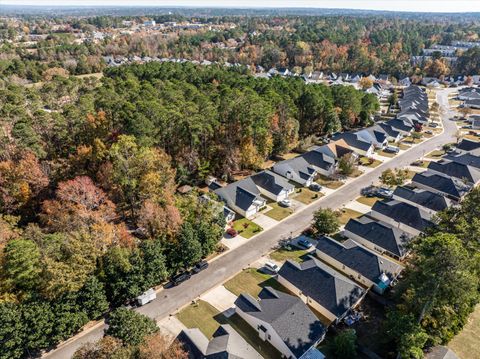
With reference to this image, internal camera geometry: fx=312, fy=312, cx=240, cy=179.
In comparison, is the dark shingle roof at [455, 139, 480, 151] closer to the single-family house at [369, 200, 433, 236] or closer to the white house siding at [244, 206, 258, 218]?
the single-family house at [369, 200, 433, 236]

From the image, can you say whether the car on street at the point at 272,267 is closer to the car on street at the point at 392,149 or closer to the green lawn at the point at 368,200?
the green lawn at the point at 368,200

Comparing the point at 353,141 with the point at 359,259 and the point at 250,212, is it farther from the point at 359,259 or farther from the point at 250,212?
the point at 359,259

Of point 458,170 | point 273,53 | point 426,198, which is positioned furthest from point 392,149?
point 273,53

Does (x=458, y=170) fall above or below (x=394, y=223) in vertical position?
above

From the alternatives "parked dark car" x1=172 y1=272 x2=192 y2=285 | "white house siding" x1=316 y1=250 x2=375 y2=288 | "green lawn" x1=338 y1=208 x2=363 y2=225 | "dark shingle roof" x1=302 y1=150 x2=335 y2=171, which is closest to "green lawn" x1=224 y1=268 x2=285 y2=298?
"parked dark car" x1=172 y1=272 x2=192 y2=285

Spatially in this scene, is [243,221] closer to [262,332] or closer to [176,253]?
[176,253]

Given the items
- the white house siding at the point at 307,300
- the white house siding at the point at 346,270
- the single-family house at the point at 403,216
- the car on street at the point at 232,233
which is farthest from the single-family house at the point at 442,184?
the white house siding at the point at 307,300

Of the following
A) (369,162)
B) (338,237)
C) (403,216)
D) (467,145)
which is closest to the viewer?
(338,237)
